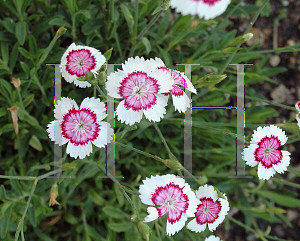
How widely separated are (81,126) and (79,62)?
36 cm

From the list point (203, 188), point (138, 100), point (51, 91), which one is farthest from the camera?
point (51, 91)

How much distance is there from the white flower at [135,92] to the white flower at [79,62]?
0.71 feet

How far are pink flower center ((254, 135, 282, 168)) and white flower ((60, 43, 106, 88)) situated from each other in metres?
0.91

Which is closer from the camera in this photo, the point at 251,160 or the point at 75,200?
the point at 251,160

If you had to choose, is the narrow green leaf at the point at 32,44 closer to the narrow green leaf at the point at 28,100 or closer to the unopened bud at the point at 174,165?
the narrow green leaf at the point at 28,100

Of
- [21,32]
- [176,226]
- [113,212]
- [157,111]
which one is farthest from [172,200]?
[21,32]

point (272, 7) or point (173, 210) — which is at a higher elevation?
point (272, 7)

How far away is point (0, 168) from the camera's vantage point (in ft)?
8.04

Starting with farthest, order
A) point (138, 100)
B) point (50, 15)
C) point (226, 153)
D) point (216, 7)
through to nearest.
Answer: point (226, 153)
point (50, 15)
point (138, 100)
point (216, 7)

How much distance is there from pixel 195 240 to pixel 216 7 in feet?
5.98

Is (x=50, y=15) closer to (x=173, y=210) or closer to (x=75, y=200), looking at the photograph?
(x=75, y=200)

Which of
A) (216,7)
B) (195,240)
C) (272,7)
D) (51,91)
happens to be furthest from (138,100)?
(272,7)

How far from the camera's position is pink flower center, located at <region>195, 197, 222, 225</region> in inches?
63.4

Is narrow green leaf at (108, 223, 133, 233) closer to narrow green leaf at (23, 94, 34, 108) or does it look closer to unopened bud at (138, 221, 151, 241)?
unopened bud at (138, 221, 151, 241)
